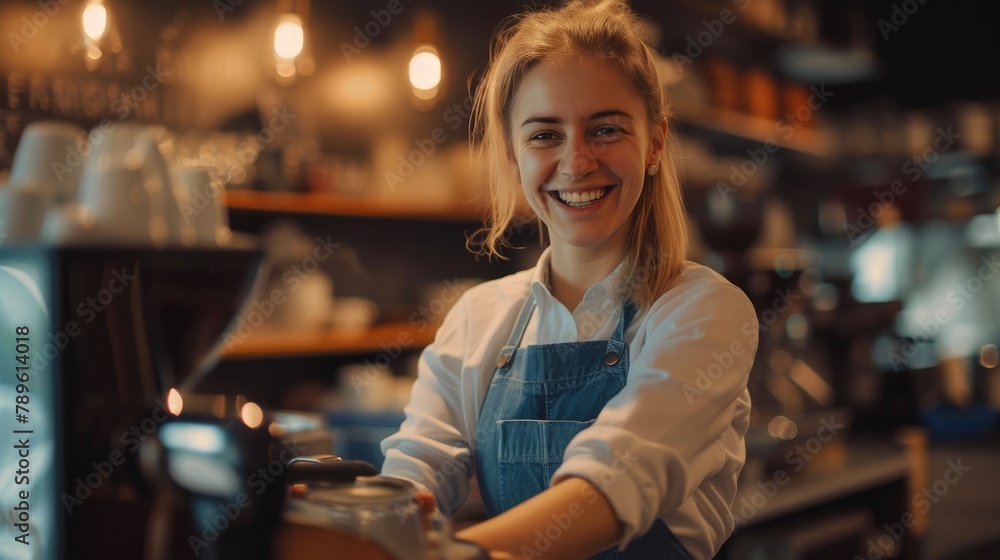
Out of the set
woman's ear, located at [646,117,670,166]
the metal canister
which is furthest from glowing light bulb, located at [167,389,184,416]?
woman's ear, located at [646,117,670,166]

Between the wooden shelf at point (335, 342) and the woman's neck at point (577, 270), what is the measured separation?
166 centimetres

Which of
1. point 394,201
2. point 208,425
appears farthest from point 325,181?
point 208,425

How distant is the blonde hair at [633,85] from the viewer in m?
1.08

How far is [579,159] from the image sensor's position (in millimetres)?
1023

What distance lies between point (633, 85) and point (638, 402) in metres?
0.39

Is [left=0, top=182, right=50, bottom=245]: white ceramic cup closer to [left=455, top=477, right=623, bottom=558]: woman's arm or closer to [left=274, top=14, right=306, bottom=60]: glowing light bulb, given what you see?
[left=455, top=477, right=623, bottom=558]: woman's arm

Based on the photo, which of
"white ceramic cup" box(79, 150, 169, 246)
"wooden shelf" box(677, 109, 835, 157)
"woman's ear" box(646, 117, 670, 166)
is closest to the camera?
"woman's ear" box(646, 117, 670, 166)

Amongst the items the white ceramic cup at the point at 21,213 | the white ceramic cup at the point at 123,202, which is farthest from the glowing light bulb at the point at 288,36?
the white ceramic cup at the point at 21,213

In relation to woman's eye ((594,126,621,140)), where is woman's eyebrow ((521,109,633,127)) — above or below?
above

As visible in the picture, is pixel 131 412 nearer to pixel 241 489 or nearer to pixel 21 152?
pixel 241 489

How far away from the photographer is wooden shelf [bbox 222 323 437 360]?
271cm

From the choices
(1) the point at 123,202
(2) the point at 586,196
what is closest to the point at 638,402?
(2) the point at 586,196

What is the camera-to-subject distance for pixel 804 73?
4660 millimetres

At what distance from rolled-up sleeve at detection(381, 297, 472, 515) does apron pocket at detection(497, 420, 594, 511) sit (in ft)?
0.22
